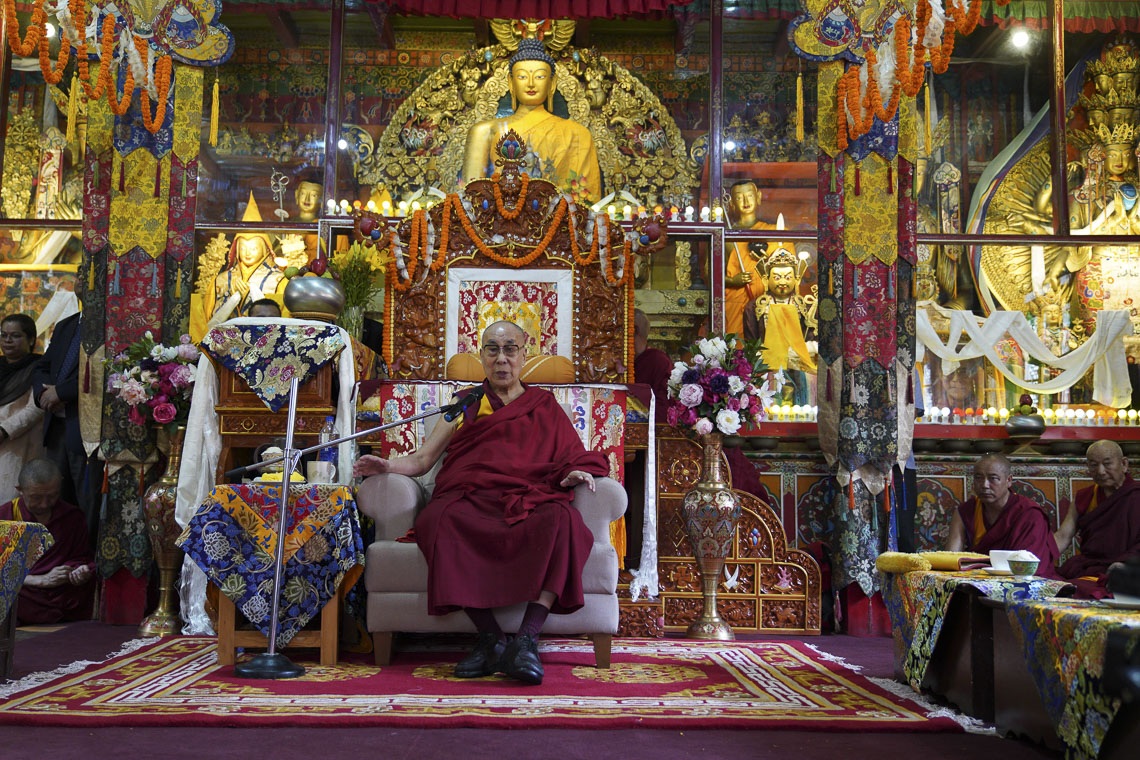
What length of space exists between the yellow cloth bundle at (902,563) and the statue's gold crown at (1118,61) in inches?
203

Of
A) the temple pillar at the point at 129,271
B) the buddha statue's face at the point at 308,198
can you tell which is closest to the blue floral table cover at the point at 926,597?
the temple pillar at the point at 129,271

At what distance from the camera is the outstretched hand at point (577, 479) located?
4.41 meters

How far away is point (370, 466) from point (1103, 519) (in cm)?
377

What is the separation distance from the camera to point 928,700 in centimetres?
378

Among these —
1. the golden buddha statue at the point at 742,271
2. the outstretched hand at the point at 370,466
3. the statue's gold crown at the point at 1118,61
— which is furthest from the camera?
the statue's gold crown at the point at 1118,61

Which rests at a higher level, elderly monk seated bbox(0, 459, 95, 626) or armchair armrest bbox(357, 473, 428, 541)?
armchair armrest bbox(357, 473, 428, 541)

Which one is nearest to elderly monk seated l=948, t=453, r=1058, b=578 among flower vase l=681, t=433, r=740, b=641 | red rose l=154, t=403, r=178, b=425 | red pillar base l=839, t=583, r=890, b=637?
red pillar base l=839, t=583, r=890, b=637

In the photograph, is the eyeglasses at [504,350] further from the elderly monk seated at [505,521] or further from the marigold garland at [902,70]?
the marigold garland at [902,70]

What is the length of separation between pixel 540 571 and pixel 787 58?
16.9ft

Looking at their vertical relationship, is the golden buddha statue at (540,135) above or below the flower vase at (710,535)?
above

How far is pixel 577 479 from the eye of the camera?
4.44m

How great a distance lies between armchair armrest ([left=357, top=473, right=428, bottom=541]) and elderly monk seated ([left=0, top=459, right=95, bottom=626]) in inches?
96.7

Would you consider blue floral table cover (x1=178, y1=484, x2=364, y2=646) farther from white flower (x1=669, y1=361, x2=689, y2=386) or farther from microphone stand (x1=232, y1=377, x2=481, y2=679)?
white flower (x1=669, y1=361, x2=689, y2=386)

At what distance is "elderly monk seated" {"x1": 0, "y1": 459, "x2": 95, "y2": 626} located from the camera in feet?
19.6
